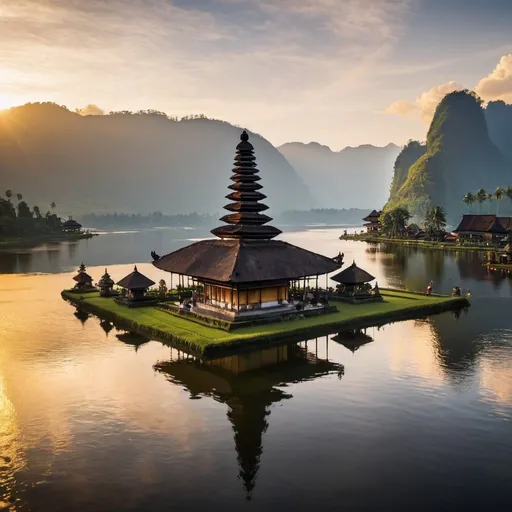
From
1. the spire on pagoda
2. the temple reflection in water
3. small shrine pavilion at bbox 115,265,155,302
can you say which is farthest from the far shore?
the temple reflection in water

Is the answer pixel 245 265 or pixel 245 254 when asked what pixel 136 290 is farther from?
pixel 245 265

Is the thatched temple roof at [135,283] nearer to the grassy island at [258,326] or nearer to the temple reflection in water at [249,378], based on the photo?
the grassy island at [258,326]

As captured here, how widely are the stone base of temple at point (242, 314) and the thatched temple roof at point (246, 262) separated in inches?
106

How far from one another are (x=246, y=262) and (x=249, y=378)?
12.4 meters

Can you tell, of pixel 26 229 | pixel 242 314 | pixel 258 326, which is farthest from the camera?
pixel 26 229

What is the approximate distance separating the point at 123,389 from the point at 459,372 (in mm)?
17398

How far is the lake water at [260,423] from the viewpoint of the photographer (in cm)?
1578

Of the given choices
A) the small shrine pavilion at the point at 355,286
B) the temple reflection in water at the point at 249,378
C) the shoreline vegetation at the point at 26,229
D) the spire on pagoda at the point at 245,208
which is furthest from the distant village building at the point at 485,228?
the shoreline vegetation at the point at 26,229

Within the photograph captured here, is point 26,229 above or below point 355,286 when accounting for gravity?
above

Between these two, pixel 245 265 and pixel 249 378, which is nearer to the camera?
pixel 249 378

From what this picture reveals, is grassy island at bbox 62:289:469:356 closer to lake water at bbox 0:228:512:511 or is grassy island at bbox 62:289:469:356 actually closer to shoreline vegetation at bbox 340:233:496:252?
lake water at bbox 0:228:512:511

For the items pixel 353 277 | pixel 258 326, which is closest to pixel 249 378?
pixel 258 326

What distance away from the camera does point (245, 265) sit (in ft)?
122

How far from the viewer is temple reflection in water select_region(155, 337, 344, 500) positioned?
19734 mm
